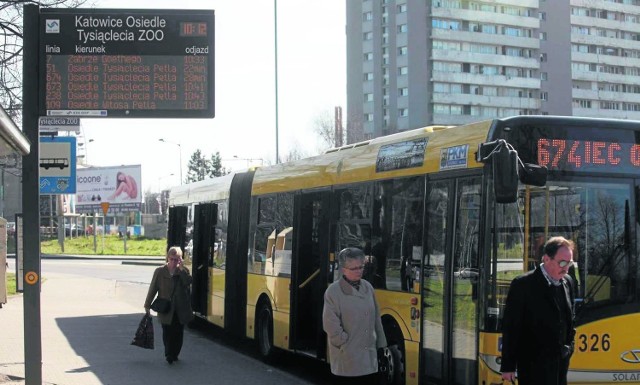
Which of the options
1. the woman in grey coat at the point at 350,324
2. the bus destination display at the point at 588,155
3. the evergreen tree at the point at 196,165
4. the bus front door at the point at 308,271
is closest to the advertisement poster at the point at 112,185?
the evergreen tree at the point at 196,165

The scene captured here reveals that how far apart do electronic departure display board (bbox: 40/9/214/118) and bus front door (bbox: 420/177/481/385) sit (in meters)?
3.27

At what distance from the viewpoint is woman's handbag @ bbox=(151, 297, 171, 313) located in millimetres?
13055

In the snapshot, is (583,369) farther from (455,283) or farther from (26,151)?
(26,151)

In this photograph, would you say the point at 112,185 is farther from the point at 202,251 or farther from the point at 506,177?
the point at 506,177

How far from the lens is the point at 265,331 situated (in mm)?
13891

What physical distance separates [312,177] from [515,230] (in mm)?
4891

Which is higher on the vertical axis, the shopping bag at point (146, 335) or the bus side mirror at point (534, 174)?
the bus side mirror at point (534, 174)

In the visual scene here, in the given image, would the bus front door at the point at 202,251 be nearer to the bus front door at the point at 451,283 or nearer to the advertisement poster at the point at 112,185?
the bus front door at the point at 451,283

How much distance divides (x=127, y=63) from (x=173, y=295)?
12.8 feet

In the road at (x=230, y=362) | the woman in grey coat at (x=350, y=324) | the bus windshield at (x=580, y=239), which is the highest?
the bus windshield at (x=580, y=239)

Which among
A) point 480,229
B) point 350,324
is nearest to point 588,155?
point 480,229

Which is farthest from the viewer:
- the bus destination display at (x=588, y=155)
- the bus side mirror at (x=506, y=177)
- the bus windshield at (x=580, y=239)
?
the bus destination display at (x=588, y=155)

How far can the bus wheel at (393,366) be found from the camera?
9.72 m

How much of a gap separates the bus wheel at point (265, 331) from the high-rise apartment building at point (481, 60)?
306 ft
